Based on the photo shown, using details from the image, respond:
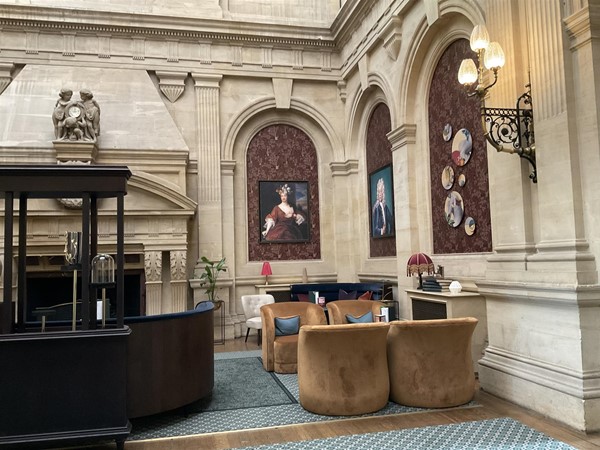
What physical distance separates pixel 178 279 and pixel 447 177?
489 centimetres

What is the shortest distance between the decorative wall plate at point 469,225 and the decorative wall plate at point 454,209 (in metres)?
0.16

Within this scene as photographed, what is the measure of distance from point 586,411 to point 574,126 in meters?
2.38

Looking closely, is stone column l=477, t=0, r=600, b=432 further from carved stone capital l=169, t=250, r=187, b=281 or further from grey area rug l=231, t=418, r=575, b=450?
carved stone capital l=169, t=250, r=187, b=281

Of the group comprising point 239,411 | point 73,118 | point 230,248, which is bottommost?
point 239,411

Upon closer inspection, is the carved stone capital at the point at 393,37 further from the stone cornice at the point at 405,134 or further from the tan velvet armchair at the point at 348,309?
the tan velvet armchair at the point at 348,309

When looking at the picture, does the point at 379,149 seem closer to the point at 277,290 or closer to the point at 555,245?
the point at 277,290

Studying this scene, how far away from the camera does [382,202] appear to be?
9.01 m

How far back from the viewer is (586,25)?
165 inches

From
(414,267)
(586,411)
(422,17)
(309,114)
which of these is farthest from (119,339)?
(309,114)

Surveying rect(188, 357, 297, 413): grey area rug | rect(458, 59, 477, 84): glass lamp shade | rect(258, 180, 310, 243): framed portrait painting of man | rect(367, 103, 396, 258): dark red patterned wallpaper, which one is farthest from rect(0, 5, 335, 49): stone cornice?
rect(188, 357, 297, 413): grey area rug

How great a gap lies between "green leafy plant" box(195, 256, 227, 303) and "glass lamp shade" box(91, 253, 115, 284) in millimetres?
4990

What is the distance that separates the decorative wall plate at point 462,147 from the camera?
6.43m

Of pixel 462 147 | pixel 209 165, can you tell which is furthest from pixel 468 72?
pixel 209 165

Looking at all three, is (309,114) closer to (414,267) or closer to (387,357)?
(414,267)
